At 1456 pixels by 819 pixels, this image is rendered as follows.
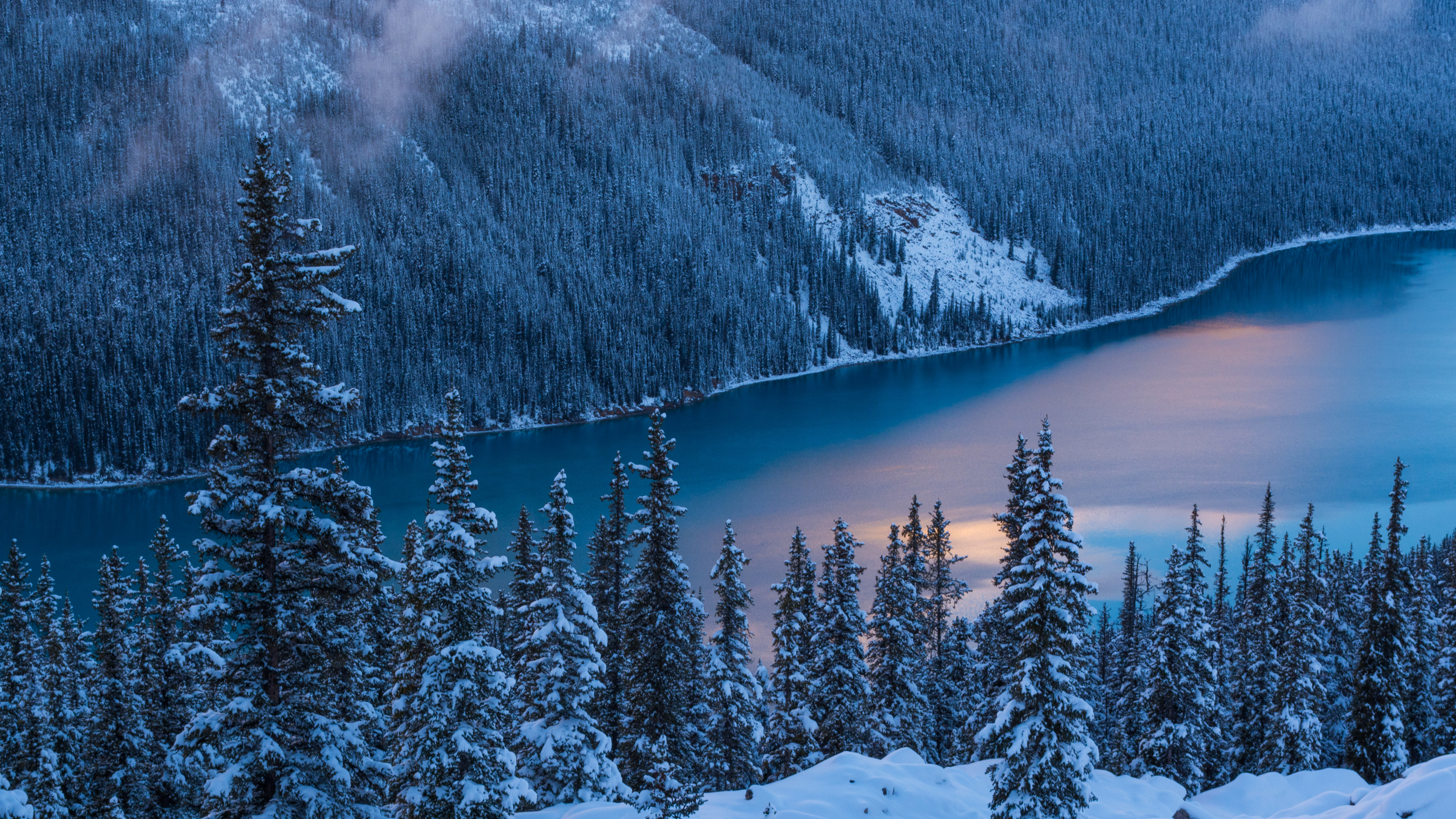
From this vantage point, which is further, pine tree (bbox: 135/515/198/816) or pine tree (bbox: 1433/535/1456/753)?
pine tree (bbox: 1433/535/1456/753)

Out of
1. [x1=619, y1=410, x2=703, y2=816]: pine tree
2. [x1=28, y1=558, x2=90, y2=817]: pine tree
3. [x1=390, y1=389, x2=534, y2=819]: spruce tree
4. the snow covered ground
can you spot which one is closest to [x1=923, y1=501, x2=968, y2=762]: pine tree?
the snow covered ground

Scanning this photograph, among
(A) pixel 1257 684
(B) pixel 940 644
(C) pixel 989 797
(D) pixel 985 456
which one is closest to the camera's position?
(C) pixel 989 797

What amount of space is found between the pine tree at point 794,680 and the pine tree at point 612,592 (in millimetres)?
5967

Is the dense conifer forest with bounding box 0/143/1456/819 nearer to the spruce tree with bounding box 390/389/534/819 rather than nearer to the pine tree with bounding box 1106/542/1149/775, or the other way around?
the spruce tree with bounding box 390/389/534/819

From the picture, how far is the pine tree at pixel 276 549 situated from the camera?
560 inches

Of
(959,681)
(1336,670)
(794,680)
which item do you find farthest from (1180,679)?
(794,680)

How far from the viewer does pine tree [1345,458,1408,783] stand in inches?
1385

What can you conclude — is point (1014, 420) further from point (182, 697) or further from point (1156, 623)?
point (182, 697)

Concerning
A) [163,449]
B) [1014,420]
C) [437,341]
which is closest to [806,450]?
[1014,420]

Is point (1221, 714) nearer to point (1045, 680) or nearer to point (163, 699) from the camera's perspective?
point (1045, 680)

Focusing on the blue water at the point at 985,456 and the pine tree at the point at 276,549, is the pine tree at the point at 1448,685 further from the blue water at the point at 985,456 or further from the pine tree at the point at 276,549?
the pine tree at the point at 276,549

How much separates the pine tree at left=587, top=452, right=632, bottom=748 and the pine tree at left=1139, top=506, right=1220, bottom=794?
19.0 m

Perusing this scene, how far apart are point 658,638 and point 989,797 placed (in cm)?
991

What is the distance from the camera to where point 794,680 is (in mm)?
35281
